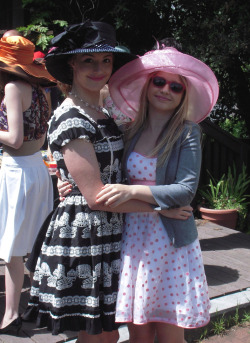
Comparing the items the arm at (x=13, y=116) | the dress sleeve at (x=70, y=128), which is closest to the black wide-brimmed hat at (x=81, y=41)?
the dress sleeve at (x=70, y=128)

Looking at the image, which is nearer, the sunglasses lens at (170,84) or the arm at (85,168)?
the arm at (85,168)

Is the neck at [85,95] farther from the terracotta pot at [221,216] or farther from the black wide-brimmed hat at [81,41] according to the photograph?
the terracotta pot at [221,216]

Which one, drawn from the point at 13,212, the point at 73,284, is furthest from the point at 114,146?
the point at 13,212

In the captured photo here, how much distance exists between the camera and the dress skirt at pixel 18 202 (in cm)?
280

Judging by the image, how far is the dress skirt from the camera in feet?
9.18

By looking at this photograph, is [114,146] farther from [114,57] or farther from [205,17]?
[205,17]

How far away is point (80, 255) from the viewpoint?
1.94 meters

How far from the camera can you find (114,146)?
202 cm

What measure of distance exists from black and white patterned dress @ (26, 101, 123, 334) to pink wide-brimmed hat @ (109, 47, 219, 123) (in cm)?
32

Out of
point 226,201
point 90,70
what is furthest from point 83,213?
point 226,201

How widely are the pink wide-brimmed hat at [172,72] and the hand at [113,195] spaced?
507 millimetres

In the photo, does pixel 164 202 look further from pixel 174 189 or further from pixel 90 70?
pixel 90 70

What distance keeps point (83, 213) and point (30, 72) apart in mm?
1171

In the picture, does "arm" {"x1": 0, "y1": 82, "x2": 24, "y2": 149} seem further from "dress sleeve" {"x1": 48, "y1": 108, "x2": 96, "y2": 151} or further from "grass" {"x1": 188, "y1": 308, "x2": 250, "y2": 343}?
"grass" {"x1": 188, "y1": 308, "x2": 250, "y2": 343}
